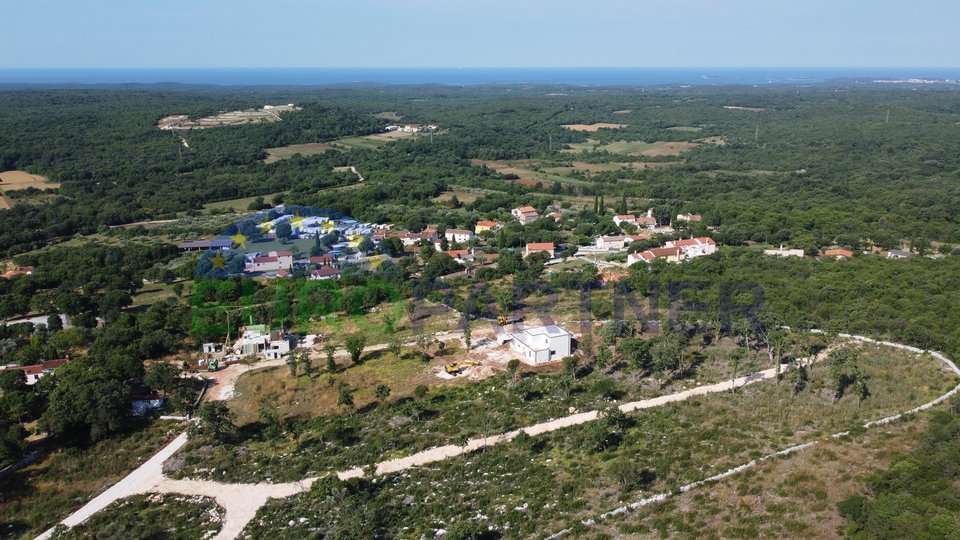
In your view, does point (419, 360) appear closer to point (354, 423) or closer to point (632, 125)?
point (354, 423)

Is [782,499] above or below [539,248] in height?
above

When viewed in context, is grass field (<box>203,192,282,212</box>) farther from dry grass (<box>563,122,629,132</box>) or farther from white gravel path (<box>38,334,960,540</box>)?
dry grass (<box>563,122,629,132</box>)

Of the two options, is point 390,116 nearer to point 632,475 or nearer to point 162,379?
point 162,379

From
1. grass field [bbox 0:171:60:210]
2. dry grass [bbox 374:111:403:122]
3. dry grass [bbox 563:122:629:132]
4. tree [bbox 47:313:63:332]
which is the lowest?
tree [bbox 47:313:63:332]

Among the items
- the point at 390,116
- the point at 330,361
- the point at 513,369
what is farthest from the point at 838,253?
the point at 390,116

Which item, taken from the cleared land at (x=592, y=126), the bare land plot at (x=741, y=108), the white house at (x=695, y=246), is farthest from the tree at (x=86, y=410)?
the bare land plot at (x=741, y=108)

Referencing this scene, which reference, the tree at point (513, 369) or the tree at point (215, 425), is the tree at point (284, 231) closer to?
the tree at point (215, 425)

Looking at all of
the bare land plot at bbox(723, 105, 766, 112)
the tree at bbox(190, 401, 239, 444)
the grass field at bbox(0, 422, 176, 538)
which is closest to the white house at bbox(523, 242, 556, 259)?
the tree at bbox(190, 401, 239, 444)
